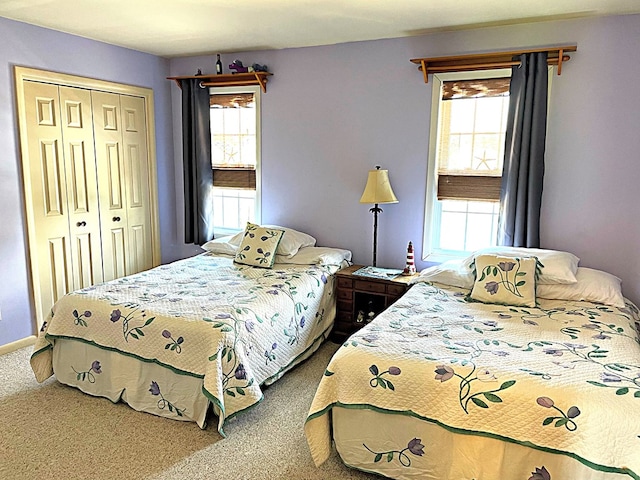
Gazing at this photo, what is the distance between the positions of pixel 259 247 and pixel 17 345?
75.3 inches

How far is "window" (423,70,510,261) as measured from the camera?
346cm

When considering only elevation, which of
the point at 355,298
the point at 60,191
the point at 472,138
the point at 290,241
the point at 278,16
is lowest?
the point at 355,298

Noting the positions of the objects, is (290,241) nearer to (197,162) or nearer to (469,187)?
(197,162)

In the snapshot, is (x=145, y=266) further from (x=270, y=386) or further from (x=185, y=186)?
(x=270, y=386)

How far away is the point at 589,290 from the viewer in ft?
9.53

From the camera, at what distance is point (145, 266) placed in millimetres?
4602

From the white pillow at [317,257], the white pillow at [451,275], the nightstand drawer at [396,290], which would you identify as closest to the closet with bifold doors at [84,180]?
the white pillow at [317,257]

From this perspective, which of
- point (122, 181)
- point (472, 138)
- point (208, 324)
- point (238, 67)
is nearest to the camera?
point (208, 324)

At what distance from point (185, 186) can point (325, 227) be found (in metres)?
1.43

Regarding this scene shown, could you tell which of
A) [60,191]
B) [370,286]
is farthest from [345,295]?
[60,191]

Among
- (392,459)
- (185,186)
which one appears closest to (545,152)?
(392,459)

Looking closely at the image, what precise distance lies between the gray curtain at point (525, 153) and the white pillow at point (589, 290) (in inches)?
17.8

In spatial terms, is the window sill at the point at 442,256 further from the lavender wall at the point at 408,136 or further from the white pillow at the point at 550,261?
the white pillow at the point at 550,261

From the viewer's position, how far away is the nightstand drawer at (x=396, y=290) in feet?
11.2
